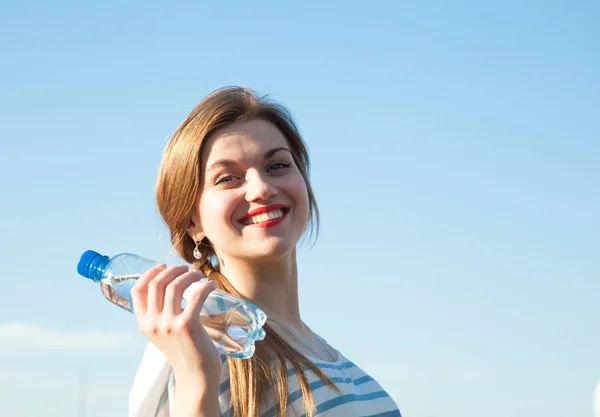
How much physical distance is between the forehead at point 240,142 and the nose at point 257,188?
12 centimetres

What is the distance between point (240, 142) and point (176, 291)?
4.85 feet

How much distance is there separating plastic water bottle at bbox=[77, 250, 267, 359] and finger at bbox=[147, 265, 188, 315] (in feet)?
1.57

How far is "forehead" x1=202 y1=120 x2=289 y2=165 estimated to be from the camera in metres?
4.24

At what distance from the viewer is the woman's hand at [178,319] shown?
294 cm

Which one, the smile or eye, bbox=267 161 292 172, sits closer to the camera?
the smile

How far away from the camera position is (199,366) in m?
3.03

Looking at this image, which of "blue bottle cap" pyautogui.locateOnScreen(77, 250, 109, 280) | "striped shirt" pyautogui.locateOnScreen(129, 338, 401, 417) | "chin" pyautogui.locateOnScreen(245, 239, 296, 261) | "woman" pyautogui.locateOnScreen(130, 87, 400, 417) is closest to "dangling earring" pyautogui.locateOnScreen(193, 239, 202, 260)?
"woman" pyautogui.locateOnScreen(130, 87, 400, 417)

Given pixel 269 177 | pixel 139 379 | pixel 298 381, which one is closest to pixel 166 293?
pixel 139 379

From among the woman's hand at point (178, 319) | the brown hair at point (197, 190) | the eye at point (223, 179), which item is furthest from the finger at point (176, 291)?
the eye at point (223, 179)

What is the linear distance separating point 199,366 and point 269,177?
1.44 meters

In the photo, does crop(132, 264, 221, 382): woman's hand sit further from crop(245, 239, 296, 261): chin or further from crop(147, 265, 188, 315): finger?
A: crop(245, 239, 296, 261): chin

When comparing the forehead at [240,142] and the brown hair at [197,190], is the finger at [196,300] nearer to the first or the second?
the brown hair at [197,190]

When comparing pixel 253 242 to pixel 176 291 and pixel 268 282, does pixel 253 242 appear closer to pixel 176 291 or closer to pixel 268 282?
pixel 268 282

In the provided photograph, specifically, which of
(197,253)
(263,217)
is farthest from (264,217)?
(197,253)
